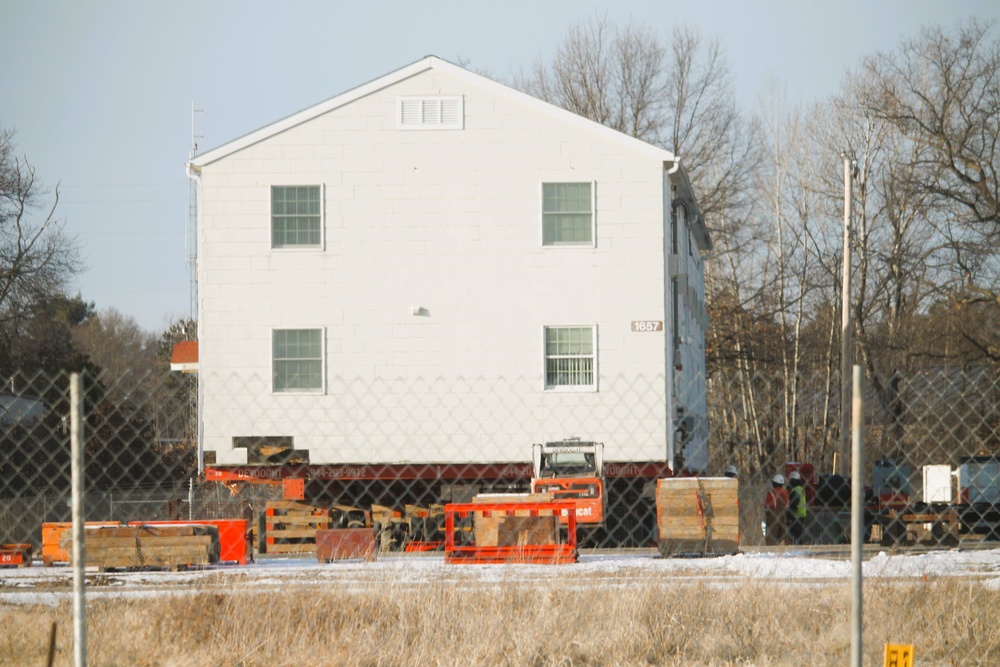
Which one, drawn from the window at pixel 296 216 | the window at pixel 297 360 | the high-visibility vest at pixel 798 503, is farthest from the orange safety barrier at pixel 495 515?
the window at pixel 296 216

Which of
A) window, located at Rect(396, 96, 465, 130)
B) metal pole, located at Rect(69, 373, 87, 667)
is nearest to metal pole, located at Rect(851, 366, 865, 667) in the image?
metal pole, located at Rect(69, 373, 87, 667)

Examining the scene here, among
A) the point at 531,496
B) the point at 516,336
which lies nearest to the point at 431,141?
the point at 516,336

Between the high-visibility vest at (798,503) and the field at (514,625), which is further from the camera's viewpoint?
the high-visibility vest at (798,503)

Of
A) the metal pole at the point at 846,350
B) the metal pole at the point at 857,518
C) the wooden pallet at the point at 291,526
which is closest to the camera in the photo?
the metal pole at the point at 857,518

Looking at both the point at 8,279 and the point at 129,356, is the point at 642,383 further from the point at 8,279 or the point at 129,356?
the point at 129,356

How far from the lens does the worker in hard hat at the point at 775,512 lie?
24531 millimetres

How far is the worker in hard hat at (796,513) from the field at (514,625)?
53.8 ft

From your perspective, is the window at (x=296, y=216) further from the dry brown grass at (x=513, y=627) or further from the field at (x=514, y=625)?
the dry brown grass at (x=513, y=627)

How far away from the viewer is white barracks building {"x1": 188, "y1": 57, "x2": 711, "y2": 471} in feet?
87.4

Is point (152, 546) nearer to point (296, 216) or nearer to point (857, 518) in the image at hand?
point (296, 216)

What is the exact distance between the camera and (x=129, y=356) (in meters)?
83.8

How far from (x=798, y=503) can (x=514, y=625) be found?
18.9m

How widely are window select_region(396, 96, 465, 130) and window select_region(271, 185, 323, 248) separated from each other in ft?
8.20

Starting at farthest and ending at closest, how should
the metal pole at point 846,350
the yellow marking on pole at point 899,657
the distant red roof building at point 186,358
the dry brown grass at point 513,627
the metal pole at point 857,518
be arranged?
the metal pole at point 846,350
the distant red roof building at point 186,358
the dry brown grass at point 513,627
the yellow marking on pole at point 899,657
the metal pole at point 857,518
